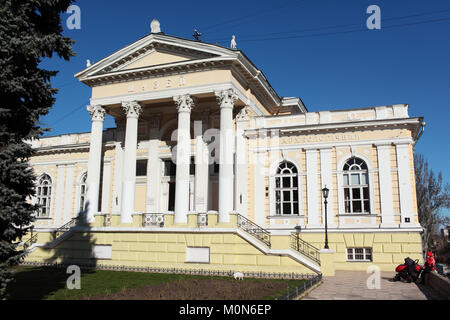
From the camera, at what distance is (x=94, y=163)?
23.1 meters

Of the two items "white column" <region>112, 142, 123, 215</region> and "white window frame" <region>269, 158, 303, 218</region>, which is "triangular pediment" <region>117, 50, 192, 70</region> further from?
"white window frame" <region>269, 158, 303, 218</region>

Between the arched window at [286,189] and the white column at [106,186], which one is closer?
the arched window at [286,189]

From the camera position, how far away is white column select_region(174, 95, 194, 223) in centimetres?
2020

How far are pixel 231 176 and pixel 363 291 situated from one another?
8.83 m

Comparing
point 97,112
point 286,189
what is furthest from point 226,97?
point 97,112

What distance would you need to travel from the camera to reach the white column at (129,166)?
21430 millimetres

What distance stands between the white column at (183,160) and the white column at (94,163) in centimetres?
507

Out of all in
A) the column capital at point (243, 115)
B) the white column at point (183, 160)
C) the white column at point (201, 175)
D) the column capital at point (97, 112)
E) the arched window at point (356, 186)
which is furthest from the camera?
the column capital at point (97, 112)

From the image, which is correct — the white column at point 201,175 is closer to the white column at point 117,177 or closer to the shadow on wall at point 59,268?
the white column at point 117,177

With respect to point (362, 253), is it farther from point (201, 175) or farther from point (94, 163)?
point (94, 163)

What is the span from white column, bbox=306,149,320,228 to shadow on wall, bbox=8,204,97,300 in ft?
36.4

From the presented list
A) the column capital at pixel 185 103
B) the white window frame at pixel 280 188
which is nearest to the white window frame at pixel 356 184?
the white window frame at pixel 280 188

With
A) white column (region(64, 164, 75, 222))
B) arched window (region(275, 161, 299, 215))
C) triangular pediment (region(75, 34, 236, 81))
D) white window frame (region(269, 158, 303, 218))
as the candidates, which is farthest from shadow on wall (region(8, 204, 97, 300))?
arched window (region(275, 161, 299, 215))

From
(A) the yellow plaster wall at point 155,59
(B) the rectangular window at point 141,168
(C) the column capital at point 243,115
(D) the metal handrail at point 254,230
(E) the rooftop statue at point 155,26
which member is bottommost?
(D) the metal handrail at point 254,230
